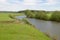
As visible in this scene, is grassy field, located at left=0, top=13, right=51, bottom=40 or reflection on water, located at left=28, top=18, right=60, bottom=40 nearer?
grassy field, located at left=0, top=13, right=51, bottom=40

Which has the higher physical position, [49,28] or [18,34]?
[18,34]

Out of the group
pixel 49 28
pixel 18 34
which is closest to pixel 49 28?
pixel 49 28

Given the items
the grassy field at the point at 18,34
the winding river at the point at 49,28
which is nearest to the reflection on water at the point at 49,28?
the winding river at the point at 49,28

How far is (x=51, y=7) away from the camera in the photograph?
29.3ft

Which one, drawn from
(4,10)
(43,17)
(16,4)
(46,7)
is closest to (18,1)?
(16,4)

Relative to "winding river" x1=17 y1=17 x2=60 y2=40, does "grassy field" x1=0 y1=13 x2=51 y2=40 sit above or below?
above

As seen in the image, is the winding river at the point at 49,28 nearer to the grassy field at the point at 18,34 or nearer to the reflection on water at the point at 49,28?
the reflection on water at the point at 49,28

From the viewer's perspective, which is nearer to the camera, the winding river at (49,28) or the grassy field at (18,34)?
the grassy field at (18,34)

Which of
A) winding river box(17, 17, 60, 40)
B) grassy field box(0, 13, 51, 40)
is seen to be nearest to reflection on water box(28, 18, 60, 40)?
winding river box(17, 17, 60, 40)

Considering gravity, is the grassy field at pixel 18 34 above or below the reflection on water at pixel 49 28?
above

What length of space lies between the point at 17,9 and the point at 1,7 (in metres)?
0.82

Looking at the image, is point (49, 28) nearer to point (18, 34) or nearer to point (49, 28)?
point (49, 28)

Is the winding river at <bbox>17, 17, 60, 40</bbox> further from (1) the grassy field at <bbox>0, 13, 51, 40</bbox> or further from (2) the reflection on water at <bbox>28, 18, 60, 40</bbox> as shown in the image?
(1) the grassy field at <bbox>0, 13, 51, 40</bbox>

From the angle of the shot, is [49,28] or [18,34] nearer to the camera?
[18,34]
